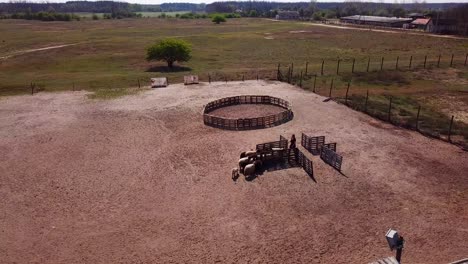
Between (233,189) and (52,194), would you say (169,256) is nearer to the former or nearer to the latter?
(233,189)

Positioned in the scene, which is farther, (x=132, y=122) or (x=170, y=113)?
(x=170, y=113)

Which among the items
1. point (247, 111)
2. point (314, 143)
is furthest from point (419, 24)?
point (314, 143)

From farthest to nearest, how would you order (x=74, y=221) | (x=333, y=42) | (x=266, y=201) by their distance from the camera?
1. (x=333, y=42)
2. (x=266, y=201)
3. (x=74, y=221)

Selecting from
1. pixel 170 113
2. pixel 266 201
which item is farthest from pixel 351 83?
pixel 266 201

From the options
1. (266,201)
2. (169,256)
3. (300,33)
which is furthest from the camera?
(300,33)
